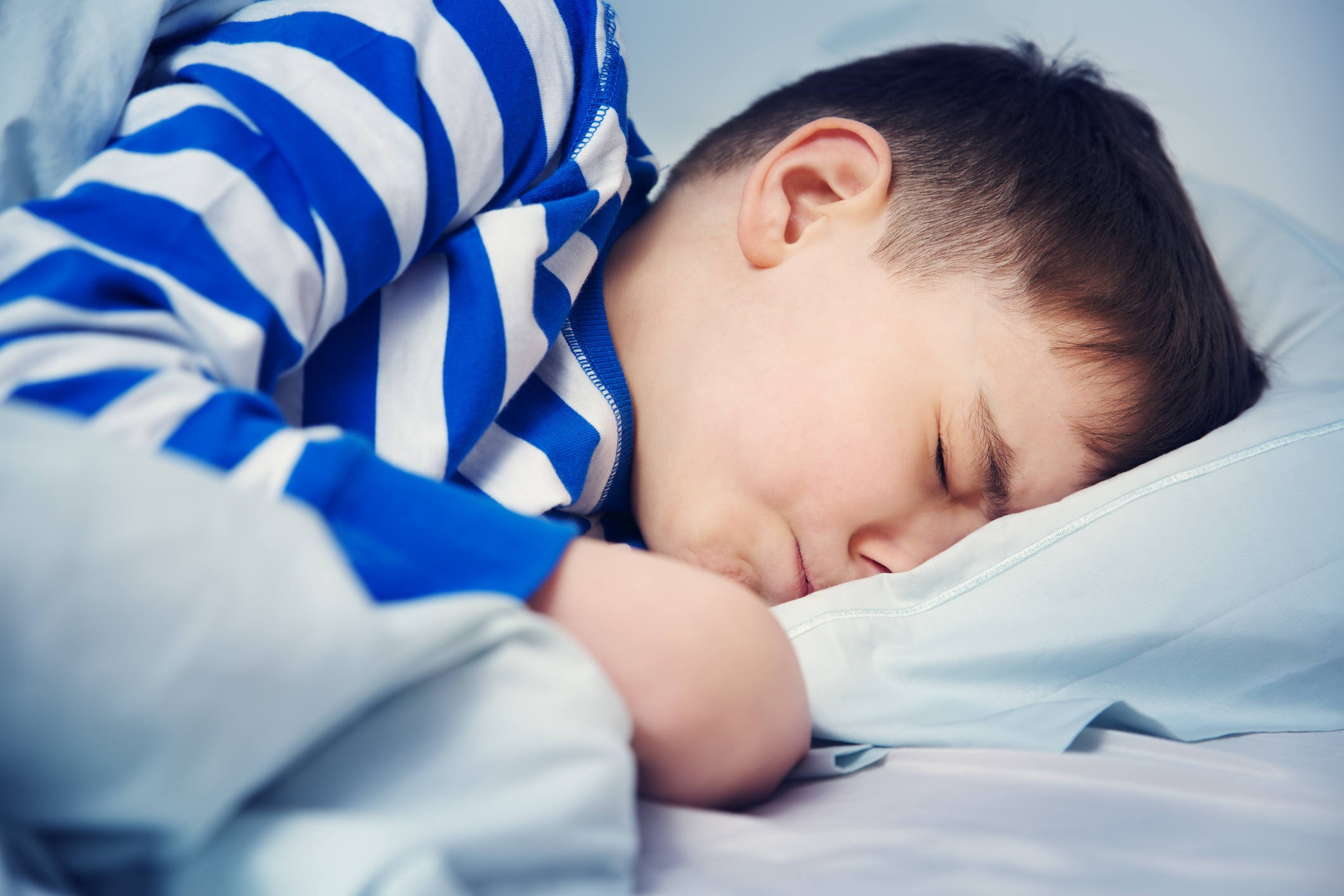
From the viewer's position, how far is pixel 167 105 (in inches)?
21.3

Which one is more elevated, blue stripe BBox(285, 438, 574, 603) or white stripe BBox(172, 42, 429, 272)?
white stripe BBox(172, 42, 429, 272)

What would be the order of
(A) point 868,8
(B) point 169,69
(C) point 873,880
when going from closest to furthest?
(C) point 873,880, (B) point 169,69, (A) point 868,8

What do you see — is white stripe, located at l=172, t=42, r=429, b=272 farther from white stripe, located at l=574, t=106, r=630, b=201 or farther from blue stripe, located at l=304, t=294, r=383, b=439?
white stripe, located at l=574, t=106, r=630, b=201

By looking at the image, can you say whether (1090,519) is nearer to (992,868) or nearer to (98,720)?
(992,868)

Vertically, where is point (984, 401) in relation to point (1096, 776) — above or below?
above

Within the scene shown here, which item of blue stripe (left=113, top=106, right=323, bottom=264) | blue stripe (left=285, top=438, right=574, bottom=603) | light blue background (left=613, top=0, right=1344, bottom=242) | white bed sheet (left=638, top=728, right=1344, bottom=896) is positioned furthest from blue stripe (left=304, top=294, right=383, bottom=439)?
light blue background (left=613, top=0, right=1344, bottom=242)

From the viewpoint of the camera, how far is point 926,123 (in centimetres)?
84

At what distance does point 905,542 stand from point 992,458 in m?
0.10

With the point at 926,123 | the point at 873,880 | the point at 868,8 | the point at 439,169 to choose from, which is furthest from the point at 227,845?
the point at 868,8

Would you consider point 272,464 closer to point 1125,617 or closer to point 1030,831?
point 1030,831

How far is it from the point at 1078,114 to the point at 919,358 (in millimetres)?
386

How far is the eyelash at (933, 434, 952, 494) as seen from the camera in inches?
27.8

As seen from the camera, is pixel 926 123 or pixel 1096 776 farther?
pixel 926 123

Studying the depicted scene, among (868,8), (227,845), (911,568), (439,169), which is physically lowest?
(911,568)
